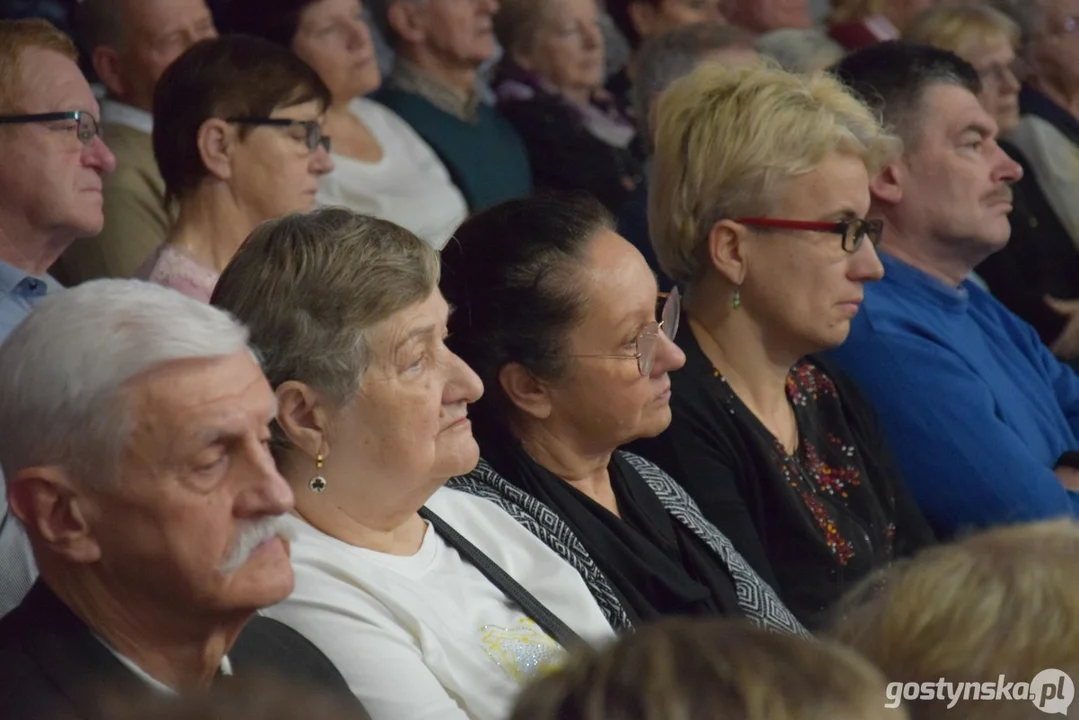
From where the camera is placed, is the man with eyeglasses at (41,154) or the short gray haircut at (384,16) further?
the short gray haircut at (384,16)

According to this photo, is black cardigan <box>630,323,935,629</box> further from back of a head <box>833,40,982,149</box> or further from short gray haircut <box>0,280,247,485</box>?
short gray haircut <box>0,280,247,485</box>

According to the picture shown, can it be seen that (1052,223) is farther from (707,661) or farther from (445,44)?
(707,661)

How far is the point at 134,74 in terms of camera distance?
3809 millimetres

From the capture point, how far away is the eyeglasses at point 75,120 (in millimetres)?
2936

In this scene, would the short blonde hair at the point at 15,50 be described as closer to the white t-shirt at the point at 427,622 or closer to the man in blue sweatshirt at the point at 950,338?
the white t-shirt at the point at 427,622

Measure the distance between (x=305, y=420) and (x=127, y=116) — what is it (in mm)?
1895

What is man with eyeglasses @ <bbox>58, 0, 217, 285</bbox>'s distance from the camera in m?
3.55

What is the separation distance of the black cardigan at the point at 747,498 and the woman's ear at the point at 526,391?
0.36 meters

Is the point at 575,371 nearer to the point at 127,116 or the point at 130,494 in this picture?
the point at 130,494

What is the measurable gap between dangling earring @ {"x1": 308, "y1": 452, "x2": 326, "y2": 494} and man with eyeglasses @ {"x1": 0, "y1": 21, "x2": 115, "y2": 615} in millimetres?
965

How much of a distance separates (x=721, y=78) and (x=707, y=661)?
2099mm

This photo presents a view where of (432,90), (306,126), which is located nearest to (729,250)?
(306,126)

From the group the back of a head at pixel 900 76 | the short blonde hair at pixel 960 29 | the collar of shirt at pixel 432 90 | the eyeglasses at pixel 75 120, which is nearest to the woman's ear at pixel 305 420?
the eyeglasses at pixel 75 120

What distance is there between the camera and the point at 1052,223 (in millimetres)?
4391
